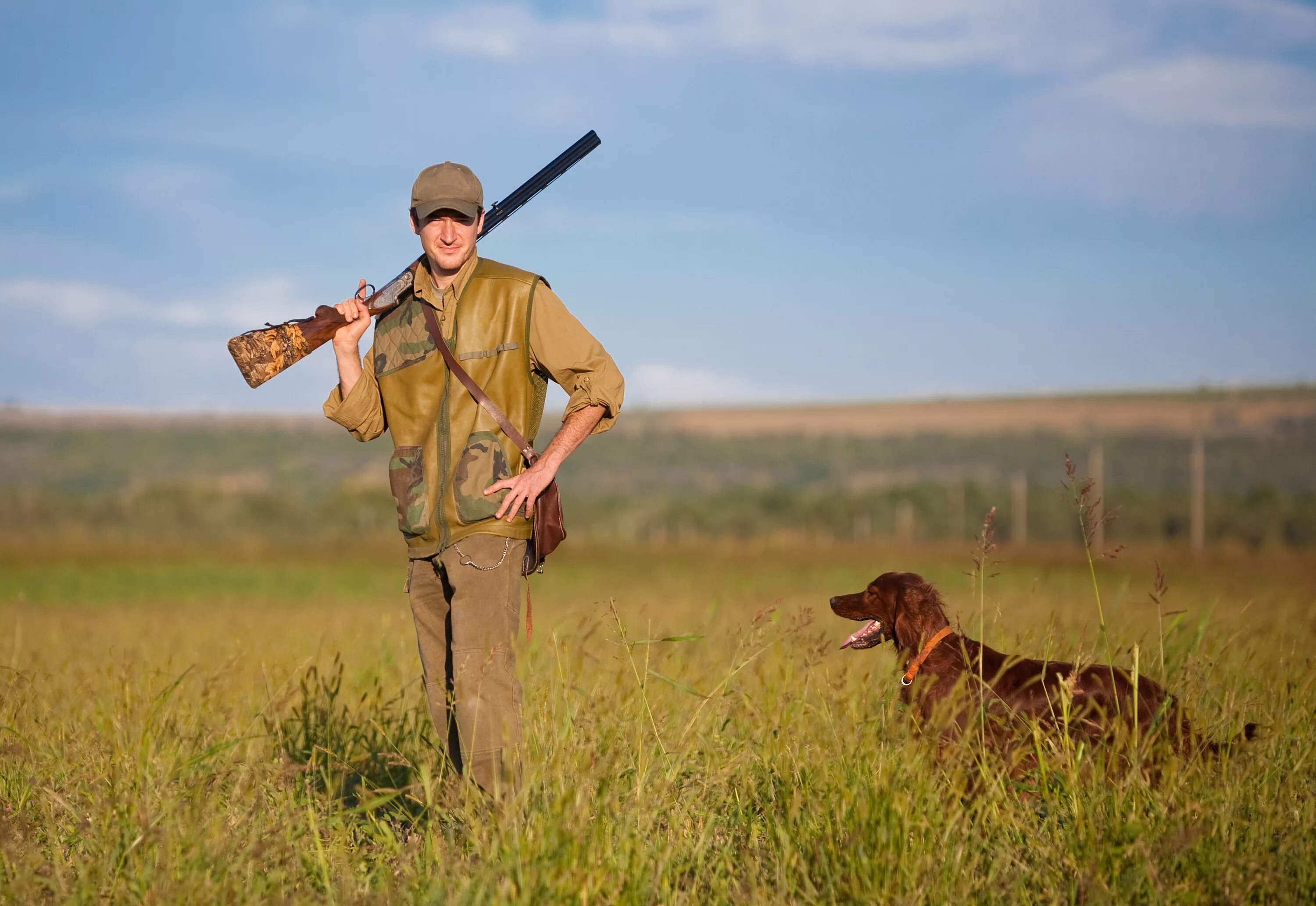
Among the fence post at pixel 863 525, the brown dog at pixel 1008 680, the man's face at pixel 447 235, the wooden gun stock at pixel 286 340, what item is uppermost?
the man's face at pixel 447 235

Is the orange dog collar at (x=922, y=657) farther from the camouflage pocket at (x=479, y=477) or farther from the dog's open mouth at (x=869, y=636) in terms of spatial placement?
the camouflage pocket at (x=479, y=477)

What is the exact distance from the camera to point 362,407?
4.09 meters

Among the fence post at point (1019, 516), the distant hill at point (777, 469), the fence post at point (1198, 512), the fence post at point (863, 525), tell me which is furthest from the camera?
the distant hill at point (777, 469)

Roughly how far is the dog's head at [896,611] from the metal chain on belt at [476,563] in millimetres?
1271

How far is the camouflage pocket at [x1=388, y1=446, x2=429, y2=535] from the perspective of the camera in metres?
3.93

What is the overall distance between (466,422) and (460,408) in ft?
0.18

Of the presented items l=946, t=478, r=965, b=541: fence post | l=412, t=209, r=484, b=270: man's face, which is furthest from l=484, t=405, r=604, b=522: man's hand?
l=946, t=478, r=965, b=541: fence post

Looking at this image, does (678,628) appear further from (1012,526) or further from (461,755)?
(1012,526)

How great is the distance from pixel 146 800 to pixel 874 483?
74.8 m

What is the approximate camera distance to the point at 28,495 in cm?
5894

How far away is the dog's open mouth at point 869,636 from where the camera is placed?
4.41m

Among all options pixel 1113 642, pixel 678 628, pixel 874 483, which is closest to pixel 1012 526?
pixel 874 483

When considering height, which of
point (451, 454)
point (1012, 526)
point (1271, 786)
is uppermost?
point (451, 454)

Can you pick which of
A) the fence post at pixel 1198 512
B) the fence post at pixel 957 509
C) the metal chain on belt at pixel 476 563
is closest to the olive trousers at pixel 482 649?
the metal chain on belt at pixel 476 563
